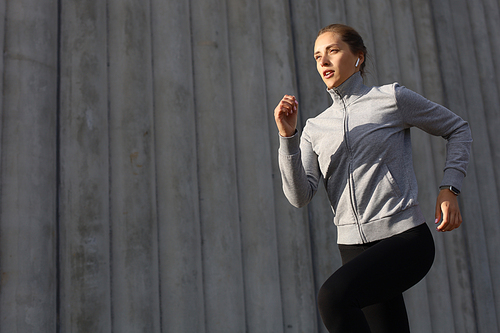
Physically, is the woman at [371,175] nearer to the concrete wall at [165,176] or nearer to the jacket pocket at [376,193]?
the jacket pocket at [376,193]

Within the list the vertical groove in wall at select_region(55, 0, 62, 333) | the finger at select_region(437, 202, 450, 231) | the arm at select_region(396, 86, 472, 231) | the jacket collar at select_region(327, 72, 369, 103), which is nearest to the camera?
the finger at select_region(437, 202, 450, 231)

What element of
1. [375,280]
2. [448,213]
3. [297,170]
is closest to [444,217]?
[448,213]

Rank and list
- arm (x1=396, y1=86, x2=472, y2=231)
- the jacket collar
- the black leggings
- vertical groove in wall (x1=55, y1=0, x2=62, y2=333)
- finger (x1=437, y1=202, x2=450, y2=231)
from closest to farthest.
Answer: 1. the black leggings
2. finger (x1=437, y1=202, x2=450, y2=231)
3. arm (x1=396, y1=86, x2=472, y2=231)
4. the jacket collar
5. vertical groove in wall (x1=55, y1=0, x2=62, y2=333)

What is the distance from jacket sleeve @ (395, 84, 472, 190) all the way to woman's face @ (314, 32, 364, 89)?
193mm

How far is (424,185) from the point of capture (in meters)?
3.52

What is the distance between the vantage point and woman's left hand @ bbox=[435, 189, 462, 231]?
1.43 m

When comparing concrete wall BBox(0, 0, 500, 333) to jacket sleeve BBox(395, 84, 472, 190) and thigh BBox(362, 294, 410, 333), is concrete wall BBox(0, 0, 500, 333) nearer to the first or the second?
thigh BBox(362, 294, 410, 333)

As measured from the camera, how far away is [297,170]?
1.51 meters

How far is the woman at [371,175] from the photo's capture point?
135 cm

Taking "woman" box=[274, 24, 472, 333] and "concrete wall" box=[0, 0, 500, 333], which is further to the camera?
"concrete wall" box=[0, 0, 500, 333]

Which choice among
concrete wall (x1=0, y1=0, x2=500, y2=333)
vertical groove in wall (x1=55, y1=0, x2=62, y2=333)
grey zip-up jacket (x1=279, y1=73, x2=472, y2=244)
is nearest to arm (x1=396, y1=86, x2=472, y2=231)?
grey zip-up jacket (x1=279, y1=73, x2=472, y2=244)

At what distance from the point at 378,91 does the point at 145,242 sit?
1479 mm

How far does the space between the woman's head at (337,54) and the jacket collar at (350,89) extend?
0.01m

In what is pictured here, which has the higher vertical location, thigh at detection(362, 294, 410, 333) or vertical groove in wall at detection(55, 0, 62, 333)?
vertical groove in wall at detection(55, 0, 62, 333)
